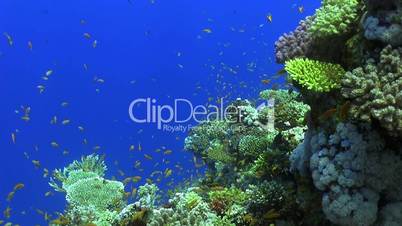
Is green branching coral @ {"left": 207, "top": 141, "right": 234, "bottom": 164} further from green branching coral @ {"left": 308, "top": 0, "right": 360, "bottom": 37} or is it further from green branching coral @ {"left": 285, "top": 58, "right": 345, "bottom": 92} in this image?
green branching coral @ {"left": 285, "top": 58, "right": 345, "bottom": 92}

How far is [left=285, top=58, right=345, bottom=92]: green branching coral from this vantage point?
4.47 m

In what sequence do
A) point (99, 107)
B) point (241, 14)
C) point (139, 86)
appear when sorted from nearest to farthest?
point (99, 107) → point (139, 86) → point (241, 14)

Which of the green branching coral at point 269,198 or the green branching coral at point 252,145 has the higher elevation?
the green branching coral at point 252,145

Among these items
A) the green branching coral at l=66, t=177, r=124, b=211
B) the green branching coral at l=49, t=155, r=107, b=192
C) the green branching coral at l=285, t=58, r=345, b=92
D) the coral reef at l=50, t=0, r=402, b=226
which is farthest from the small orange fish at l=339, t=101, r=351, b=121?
the green branching coral at l=49, t=155, r=107, b=192

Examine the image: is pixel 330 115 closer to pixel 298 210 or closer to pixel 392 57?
pixel 392 57

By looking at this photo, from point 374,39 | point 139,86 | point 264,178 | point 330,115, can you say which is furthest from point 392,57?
point 139,86

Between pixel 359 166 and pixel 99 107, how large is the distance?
66528mm

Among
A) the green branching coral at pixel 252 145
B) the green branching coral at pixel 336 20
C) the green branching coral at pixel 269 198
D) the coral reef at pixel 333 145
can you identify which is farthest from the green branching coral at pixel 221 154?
the green branching coral at pixel 336 20

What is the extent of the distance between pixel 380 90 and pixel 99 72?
76.1 meters

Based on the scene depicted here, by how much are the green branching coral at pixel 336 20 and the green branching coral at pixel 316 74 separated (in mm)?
442

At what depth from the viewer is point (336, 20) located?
4.95m

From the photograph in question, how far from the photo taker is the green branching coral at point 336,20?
4.91 meters

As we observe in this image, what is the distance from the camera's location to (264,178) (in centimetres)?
642

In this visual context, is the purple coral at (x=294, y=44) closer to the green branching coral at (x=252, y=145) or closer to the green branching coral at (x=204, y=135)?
the green branching coral at (x=252, y=145)
